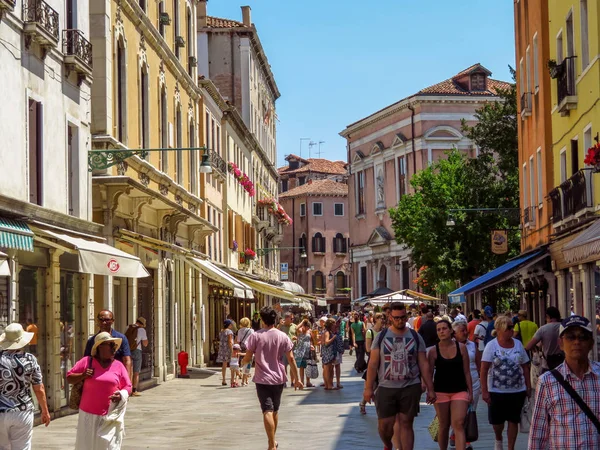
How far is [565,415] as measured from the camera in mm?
6781

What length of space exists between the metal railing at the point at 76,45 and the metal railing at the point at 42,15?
3.53 ft

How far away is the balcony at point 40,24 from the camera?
18.8m

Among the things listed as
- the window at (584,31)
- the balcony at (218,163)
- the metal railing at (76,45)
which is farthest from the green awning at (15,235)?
the balcony at (218,163)

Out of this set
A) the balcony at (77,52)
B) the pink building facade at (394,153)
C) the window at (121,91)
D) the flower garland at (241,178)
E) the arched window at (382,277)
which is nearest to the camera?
the balcony at (77,52)

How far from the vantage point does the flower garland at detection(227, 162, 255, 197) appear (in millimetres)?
49350

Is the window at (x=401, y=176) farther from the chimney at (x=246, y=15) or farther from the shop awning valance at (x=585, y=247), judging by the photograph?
the shop awning valance at (x=585, y=247)

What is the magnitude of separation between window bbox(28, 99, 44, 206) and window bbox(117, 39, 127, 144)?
6.25 m

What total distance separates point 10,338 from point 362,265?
243 ft

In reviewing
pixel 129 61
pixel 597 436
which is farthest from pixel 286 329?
pixel 597 436

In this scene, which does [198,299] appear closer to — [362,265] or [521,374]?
[521,374]

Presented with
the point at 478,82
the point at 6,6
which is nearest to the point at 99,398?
the point at 6,6

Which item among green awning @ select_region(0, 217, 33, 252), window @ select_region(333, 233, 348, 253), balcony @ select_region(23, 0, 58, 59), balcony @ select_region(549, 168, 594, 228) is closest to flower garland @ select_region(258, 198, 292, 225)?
balcony @ select_region(549, 168, 594, 228)

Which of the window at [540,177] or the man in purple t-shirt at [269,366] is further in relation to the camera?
the window at [540,177]

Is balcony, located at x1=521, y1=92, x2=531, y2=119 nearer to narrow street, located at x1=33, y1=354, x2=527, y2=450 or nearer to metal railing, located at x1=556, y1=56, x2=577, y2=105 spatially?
metal railing, located at x1=556, y1=56, x2=577, y2=105
